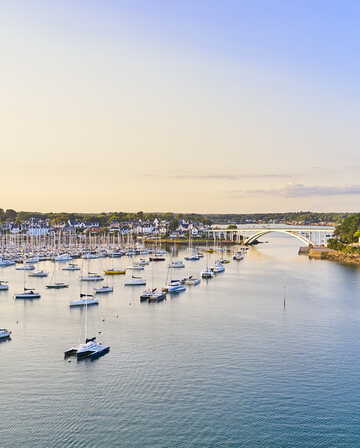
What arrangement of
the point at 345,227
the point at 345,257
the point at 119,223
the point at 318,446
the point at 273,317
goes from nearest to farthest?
the point at 318,446
the point at 273,317
the point at 345,257
the point at 345,227
the point at 119,223

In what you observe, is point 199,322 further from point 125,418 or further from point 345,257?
point 345,257

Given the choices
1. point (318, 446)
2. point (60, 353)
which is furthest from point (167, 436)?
point (60, 353)

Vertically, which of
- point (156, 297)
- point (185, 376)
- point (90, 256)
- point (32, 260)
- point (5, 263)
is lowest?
point (185, 376)

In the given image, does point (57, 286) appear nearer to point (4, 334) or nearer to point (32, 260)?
point (4, 334)

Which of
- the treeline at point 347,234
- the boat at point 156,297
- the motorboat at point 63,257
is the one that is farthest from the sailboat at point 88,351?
the treeline at point 347,234

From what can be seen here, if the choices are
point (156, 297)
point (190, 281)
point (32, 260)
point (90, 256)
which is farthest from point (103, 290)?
point (90, 256)

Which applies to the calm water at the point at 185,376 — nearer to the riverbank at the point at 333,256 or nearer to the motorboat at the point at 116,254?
the riverbank at the point at 333,256

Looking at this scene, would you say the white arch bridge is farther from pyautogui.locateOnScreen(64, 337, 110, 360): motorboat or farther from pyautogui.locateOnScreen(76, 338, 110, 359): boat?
pyautogui.locateOnScreen(64, 337, 110, 360): motorboat

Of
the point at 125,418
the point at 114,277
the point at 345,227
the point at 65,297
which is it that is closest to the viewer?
the point at 125,418
